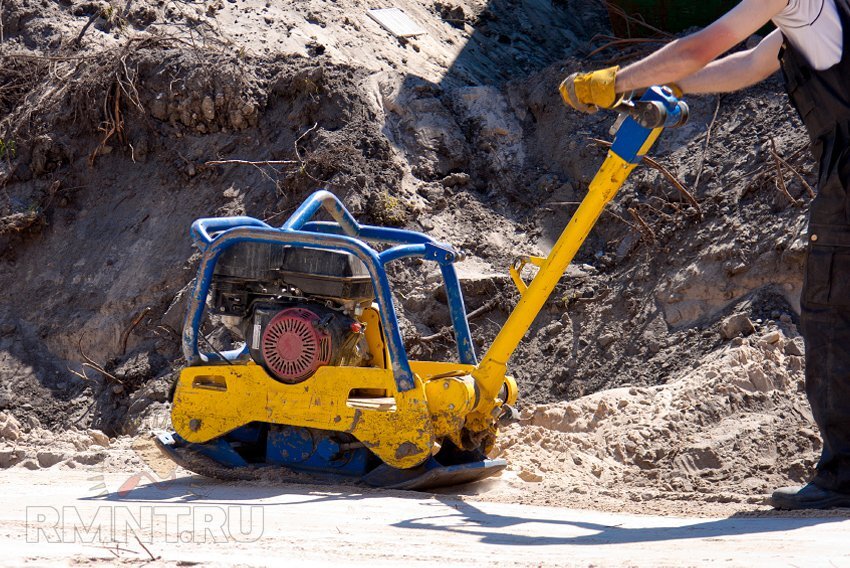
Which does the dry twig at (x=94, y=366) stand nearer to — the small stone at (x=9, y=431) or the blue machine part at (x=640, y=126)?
the small stone at (x=9, y=431)

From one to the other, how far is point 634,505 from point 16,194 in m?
Answer: 6.02

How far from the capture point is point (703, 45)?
3936mm

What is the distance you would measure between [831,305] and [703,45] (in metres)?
1.11

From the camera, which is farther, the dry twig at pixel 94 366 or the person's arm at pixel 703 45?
the dry twig at pixel 94 366

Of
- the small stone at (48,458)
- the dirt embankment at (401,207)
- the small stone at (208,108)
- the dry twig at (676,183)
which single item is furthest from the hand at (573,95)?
the small stone at (208,108)

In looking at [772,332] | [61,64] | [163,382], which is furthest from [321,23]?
[772,332]

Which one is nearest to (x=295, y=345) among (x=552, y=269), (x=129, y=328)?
(x=552, y=269)

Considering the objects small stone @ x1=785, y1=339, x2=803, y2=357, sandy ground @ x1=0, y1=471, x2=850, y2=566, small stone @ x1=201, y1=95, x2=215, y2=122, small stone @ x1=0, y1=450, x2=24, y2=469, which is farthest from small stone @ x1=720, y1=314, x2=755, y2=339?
small stone @ x1=201, y1=95, x2=215, y2=122

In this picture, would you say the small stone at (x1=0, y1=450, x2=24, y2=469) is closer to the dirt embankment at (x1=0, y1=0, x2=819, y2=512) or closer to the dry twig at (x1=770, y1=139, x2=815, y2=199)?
the dirt embankment at (x1=0, y1=0, x2=819, y2=512)

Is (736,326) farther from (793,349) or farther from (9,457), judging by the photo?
(9,457)

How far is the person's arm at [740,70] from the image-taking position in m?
4.46

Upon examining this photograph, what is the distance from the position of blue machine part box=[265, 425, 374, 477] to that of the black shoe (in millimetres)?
1863

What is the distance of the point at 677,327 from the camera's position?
667 centimetres

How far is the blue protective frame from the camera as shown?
4.76m
